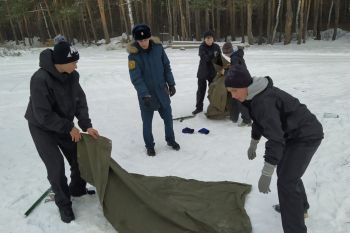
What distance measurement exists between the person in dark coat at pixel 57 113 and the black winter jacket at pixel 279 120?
1776 mm

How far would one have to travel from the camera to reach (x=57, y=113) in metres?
3.79

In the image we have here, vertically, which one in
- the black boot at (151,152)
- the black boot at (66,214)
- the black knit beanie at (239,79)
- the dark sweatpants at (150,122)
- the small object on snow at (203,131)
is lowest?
the small object on snow at (203,131)

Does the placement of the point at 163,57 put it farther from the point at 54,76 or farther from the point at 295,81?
the point at 295,81

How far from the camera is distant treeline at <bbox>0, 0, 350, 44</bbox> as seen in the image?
22656 millimetres

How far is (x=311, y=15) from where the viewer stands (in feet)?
84.0

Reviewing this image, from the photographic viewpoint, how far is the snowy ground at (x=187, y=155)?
12.6 ft

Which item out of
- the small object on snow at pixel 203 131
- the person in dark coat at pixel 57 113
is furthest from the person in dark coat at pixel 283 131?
the small object on snow at pixel 203 131

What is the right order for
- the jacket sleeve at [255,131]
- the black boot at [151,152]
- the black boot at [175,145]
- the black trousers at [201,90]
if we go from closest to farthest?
the jacket sleeve at [255,131], the black boot at [151,152], the black boot at [175,145], the black trousers at [201,90]

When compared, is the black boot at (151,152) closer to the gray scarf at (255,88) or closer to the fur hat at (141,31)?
the fur hat at (141,31)

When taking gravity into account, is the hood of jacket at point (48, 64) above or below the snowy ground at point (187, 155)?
above

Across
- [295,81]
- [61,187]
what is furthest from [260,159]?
[295,81]

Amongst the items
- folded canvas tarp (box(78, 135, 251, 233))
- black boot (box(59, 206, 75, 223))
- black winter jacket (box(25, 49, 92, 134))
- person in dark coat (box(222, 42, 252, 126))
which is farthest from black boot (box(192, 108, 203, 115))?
black boot (box(59, 206, 75, 223))

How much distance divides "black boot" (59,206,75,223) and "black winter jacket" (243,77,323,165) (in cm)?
217

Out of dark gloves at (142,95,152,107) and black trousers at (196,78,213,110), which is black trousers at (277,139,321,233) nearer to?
dark gloves at (142,95,152,107)
